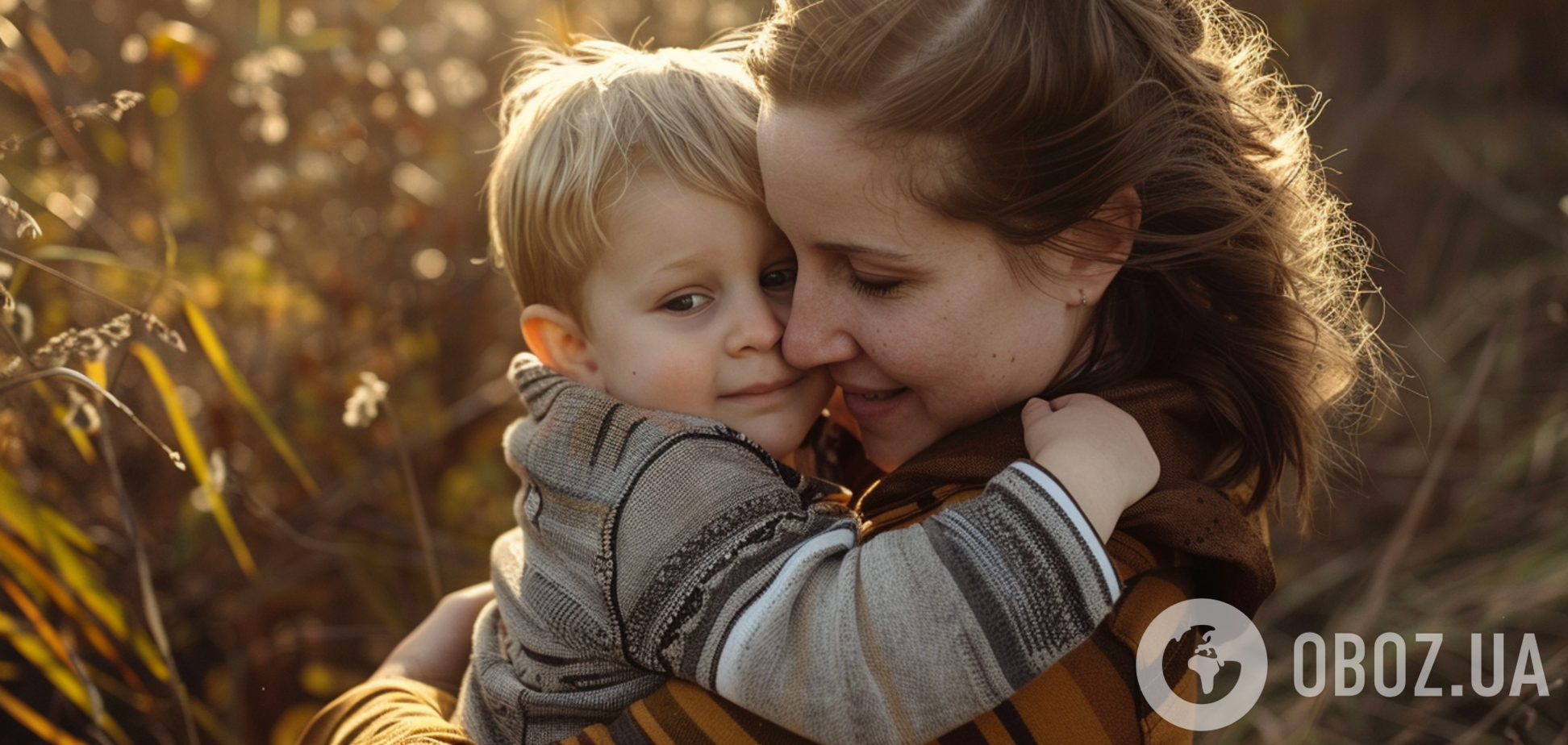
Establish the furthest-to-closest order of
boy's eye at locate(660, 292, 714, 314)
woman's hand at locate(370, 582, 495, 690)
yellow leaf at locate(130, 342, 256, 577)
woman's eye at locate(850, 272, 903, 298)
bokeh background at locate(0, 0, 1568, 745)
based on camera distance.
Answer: bokeh background at locate(0, 0, 1568, 745) < woman's hand at locate(370, 582, 495, 690) < yellow leaf at locate(130, 342, 256, 577) < boy's eye at locate(660, 292, 714, 314) < woman's eye at locate(850, 272, 903, 298)

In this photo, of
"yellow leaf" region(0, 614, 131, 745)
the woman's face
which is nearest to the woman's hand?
"yellow leaf" region(0, 614, 131, 745)

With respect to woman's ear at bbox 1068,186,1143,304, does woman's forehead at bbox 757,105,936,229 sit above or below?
above

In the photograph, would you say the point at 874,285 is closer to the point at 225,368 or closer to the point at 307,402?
the point at 225,368

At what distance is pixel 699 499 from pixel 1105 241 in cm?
65

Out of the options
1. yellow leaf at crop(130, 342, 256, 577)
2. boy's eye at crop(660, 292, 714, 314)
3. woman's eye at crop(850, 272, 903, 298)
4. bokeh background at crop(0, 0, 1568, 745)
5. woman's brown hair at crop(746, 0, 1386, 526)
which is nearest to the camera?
woman's brown hair at crop(746, 0, 1386, 526)

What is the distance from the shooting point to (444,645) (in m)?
1.98

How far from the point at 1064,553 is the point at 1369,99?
469 centimetres

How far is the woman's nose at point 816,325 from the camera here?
1.60 meters

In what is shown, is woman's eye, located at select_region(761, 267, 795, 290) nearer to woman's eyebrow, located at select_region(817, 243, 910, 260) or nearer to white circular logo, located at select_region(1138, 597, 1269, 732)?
woman's eyebrow, located at select_region(817, 243, 910, 260)

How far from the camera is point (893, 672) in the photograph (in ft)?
4.00

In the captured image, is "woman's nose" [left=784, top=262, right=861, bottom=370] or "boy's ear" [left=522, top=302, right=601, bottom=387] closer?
"woman's nose" [left=784, top=262, right=861, bottom=370]

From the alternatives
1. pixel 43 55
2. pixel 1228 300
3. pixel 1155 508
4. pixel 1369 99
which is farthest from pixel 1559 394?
pixel 43 55

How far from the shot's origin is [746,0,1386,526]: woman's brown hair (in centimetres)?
144

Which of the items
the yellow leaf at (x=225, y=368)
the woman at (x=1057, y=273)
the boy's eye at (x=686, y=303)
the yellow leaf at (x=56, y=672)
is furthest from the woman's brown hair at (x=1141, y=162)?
the yellow leaf at (x=56, y=672)
